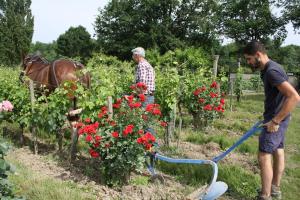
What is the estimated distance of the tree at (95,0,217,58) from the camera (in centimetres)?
3956

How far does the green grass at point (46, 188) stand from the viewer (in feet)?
13.2

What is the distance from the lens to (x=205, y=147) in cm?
682

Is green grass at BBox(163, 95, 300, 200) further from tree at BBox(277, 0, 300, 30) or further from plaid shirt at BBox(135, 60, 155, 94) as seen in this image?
tree at BBox(277, 0, 300, 30)

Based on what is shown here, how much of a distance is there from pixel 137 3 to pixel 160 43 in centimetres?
642

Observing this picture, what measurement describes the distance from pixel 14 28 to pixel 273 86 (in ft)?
143

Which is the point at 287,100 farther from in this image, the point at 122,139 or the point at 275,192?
the point at 122,139

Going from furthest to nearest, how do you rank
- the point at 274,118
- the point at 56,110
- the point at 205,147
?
the point at 205,147 → the point at 56,110 → the point at 274,118

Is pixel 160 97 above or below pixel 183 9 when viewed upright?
below

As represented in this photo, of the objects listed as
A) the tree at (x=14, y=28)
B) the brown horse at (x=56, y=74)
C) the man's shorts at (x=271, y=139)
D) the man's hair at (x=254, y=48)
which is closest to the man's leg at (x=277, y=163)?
the man's shorts at (x=271, y=139)

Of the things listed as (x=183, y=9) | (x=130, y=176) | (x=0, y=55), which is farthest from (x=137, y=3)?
(x=130, y=176)

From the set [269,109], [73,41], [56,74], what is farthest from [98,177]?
[73,41]

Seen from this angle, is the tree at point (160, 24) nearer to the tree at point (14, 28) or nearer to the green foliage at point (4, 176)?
the tree at point (14, 28)

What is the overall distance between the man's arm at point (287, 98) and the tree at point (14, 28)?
37.5m

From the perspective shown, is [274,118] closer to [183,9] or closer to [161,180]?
[161,180]
